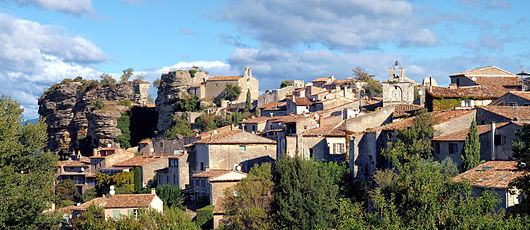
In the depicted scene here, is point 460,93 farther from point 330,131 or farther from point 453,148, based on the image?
point 453,148

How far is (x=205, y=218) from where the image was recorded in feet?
162

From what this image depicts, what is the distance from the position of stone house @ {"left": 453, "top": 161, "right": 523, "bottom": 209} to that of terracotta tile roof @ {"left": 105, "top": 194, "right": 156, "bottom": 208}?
2296cm

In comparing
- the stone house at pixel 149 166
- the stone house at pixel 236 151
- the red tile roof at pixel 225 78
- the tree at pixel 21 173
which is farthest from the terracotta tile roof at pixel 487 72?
the red tile roof at pixel 225 78

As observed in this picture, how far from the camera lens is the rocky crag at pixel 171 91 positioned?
Answer: 102750mm

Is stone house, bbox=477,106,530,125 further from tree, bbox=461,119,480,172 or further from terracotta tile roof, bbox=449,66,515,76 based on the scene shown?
terracotta tile roof, bbox=449,66,515,76

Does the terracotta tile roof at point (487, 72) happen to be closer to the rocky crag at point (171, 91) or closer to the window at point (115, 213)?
the window at point (115, 213)

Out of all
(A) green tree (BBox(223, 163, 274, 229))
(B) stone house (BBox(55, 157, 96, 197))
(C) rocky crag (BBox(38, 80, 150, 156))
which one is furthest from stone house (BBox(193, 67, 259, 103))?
(A) green tree (BBox(223, 163, 274, 229))

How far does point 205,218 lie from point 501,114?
2215 centimetres

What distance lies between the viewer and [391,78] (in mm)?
62031

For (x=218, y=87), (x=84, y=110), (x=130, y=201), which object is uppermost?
(x=218, y=87)

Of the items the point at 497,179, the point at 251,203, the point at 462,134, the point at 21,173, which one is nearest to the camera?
the point at 497,179

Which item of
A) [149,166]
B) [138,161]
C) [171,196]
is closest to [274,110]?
[138,161]

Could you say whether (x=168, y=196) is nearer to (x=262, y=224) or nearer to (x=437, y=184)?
(x=262, y=224)

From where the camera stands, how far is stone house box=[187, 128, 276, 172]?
5809 cm
